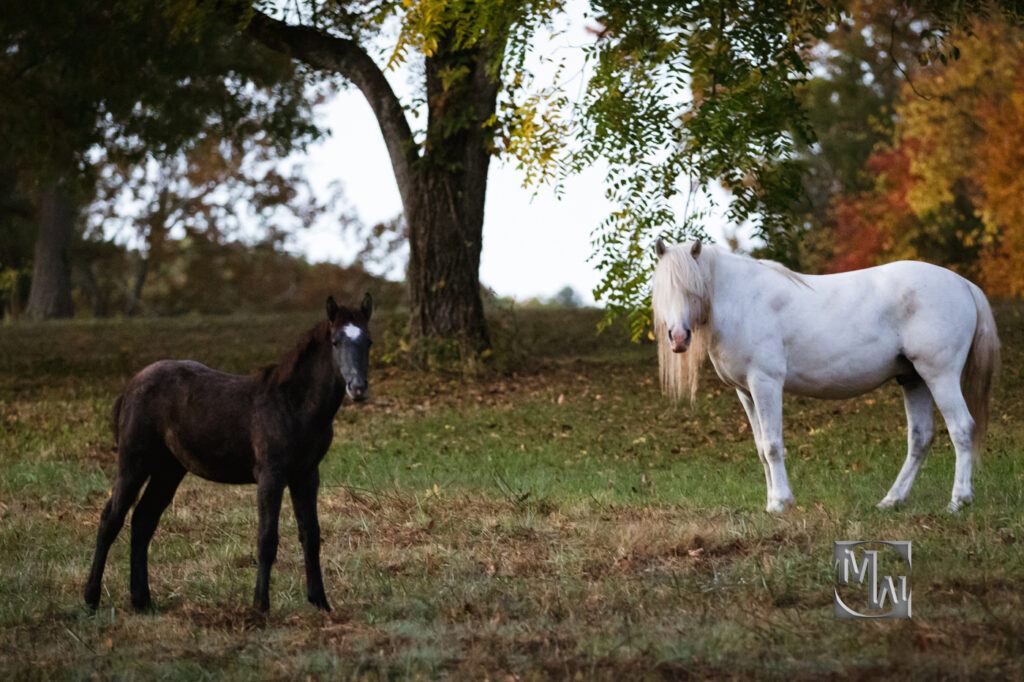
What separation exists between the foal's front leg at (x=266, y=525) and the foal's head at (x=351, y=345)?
654mm

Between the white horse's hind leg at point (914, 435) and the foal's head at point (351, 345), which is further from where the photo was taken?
the white horse's hind leg at point (914, 435)

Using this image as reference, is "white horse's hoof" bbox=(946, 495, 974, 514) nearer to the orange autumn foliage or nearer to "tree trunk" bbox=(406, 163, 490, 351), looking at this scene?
"tree trunk" bbox=(406, 163, 490, 351)

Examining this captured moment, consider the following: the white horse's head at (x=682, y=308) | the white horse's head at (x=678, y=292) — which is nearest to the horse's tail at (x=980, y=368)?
the white horse's head at (x=682, y=308)

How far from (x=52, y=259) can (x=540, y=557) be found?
81.1 ft

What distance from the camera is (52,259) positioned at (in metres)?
28.1

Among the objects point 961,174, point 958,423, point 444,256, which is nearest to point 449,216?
point 444,256

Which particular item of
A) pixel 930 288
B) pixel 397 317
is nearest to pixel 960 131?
pixel 397 317

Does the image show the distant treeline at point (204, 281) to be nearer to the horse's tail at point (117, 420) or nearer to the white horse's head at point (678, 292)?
the white horse's head at point (678, 292)

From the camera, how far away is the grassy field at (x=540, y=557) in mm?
4961

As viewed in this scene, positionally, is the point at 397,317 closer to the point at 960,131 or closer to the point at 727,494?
the point at 727,494

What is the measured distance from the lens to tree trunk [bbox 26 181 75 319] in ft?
91.6

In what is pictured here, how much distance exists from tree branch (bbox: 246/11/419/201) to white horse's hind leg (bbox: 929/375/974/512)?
10646 mm

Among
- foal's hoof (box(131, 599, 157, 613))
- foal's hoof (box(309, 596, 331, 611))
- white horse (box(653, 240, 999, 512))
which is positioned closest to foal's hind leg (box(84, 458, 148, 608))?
foal's hoof (box(131, 599, 157, 613))

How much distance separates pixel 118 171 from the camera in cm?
3161
